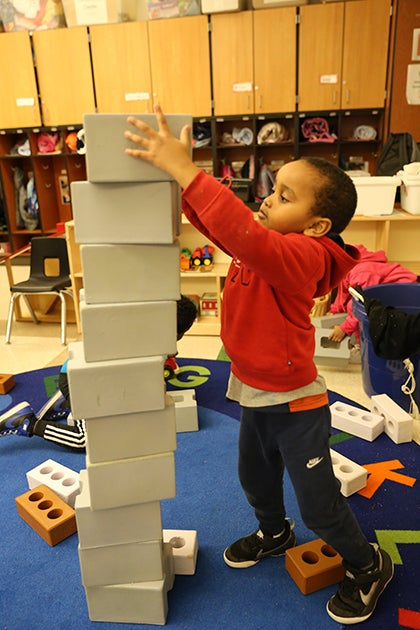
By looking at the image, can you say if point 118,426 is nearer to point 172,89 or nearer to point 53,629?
point 53,629

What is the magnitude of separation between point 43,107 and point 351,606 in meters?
5.33

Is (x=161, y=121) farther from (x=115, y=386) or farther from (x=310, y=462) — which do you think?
(x=310, y=462)

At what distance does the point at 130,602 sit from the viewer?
4.88 feet

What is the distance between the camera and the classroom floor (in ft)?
9.51

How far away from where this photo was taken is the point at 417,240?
3713 mm

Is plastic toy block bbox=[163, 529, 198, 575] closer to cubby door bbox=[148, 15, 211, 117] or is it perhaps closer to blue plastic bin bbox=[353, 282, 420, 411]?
blue plastic bin bbox=[353, 282, 420, 411]

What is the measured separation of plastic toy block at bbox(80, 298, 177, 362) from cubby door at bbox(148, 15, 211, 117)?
4.26 m

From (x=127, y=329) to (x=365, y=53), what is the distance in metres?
4.46

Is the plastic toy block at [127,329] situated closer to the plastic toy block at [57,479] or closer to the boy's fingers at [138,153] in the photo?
the boy's fingers at [138,153]

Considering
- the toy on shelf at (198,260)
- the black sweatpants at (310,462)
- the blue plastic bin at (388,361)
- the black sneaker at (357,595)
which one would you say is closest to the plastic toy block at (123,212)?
the black sweatpants at (310,462)

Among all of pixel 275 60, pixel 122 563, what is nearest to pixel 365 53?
pixel 275 60

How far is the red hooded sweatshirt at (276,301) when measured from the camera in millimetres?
1116

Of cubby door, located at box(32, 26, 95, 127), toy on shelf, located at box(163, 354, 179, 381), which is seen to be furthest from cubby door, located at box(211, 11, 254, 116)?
toy on shelf, located at box(163, 354, 179, 381)

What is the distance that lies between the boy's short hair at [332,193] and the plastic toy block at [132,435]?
2.04 ft
